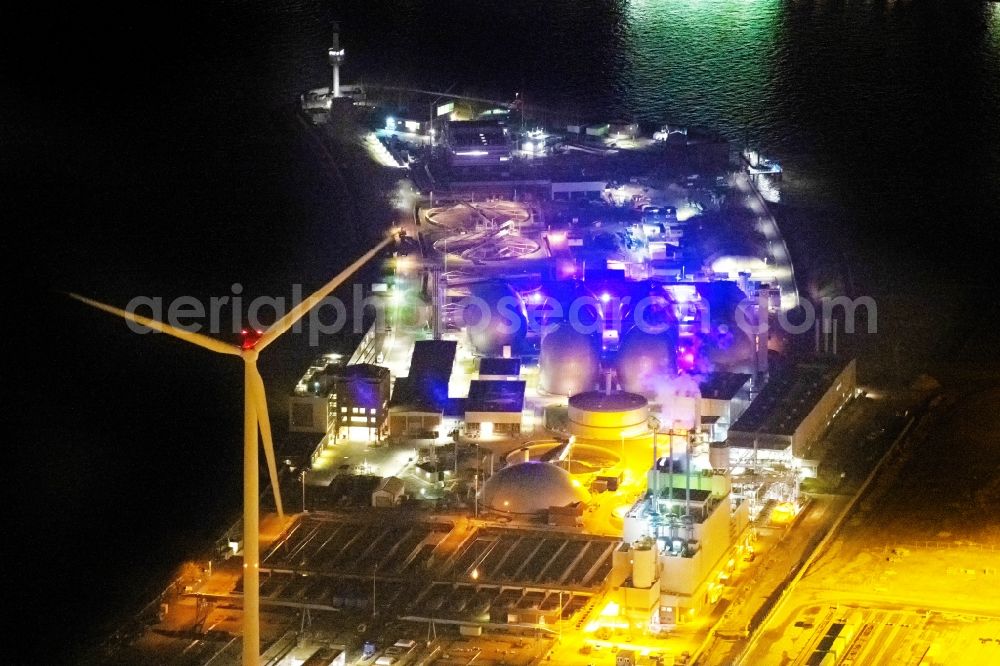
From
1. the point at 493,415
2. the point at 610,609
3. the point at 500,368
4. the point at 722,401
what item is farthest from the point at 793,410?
the point at 610,609

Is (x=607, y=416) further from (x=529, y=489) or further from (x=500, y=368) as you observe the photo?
(x=529, y=489)

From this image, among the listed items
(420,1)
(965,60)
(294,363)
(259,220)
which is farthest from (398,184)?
(420,1)

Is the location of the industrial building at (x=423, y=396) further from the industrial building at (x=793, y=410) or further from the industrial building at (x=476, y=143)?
the industrial building at (x=476, y=143)

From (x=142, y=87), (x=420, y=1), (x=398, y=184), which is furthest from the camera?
(x=420, y=1)

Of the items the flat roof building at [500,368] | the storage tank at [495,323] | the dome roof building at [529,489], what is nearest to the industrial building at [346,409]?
the flat roof building at [500,368]

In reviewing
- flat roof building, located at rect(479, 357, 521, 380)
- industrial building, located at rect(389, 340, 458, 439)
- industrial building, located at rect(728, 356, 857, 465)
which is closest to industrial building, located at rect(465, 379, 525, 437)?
industrial building, located at rect(389, 340, 458, 439)

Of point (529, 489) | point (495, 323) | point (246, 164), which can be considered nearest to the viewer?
point (529, 489)

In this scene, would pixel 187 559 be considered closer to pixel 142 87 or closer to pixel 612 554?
pixel 612 554
